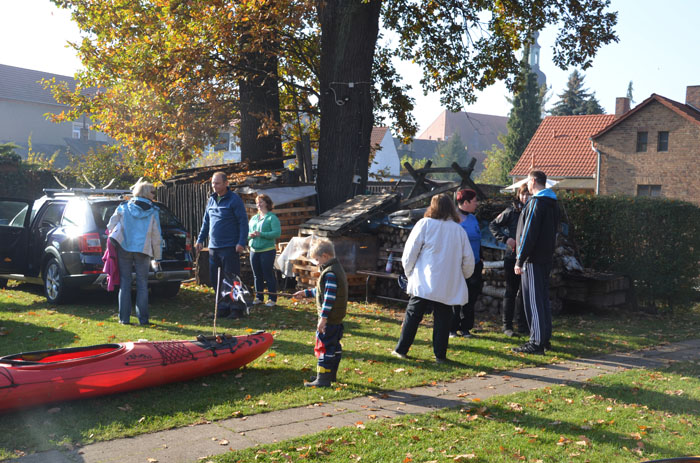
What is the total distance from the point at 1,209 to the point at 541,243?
32.9 ft

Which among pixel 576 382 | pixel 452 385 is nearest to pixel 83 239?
pixel 452 385

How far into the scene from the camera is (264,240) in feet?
37.4

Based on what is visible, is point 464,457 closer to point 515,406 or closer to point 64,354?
point 515,406

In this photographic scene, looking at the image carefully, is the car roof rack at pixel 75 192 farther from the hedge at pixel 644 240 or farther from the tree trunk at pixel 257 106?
the hedge at pixel 644 240

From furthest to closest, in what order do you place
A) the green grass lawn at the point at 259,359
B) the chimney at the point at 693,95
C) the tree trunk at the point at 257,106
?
the chimney at the point at 693,95 < the tree trunk at the point at 257,106 < the green grass lawn at the point at 259,359

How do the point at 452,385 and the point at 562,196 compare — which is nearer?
the point at 452,385

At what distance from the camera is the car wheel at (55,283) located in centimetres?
1120

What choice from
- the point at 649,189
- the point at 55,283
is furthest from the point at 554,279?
the point at 649,189

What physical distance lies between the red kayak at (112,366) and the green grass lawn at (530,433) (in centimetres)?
184

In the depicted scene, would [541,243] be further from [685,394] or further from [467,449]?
[467,449]

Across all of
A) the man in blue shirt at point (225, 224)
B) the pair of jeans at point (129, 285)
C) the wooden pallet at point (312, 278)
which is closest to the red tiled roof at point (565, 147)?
the wooden pallet at point (312, 278)

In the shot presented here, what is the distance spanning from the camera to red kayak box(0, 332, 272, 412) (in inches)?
220

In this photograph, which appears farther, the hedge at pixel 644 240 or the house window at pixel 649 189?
the house window at pixel 649 189

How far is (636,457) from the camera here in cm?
491
